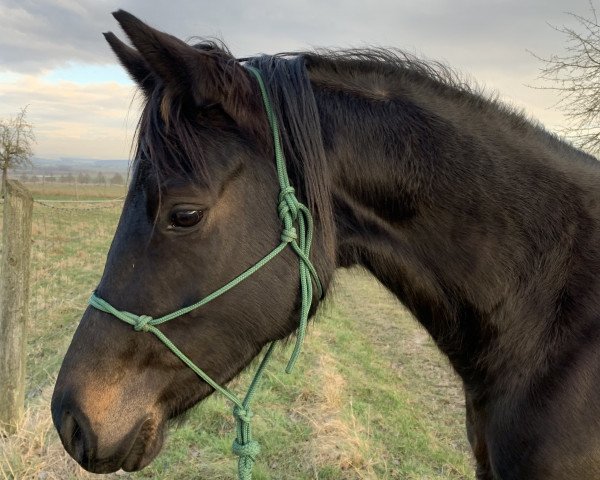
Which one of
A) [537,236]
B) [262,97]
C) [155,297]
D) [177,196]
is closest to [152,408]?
[155,297]

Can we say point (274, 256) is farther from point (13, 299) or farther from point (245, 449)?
point (13, 299)

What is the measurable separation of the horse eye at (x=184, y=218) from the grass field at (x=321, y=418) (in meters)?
0.84

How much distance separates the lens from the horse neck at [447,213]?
2.06 metres

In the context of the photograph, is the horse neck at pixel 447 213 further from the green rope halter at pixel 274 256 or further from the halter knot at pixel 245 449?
the halter knot at pixel 245 449

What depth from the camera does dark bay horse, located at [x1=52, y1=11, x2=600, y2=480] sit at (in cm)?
180

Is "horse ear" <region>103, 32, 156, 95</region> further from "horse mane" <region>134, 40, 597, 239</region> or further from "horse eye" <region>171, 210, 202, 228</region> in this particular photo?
"horse eye" <region>171, 210, 202, 228</region>

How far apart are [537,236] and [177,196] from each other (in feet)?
4.83

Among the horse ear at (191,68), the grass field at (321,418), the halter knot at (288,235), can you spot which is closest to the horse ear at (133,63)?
the horse ear at (191,68)

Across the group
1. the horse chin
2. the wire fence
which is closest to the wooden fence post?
the wire fence

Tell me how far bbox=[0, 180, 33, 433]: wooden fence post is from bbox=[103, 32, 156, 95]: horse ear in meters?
3.49

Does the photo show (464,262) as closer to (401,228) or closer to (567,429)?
(401,228)

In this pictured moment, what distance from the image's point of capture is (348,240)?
2.13 m

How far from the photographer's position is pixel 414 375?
8.11 metres

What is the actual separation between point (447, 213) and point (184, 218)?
42.3 inches
